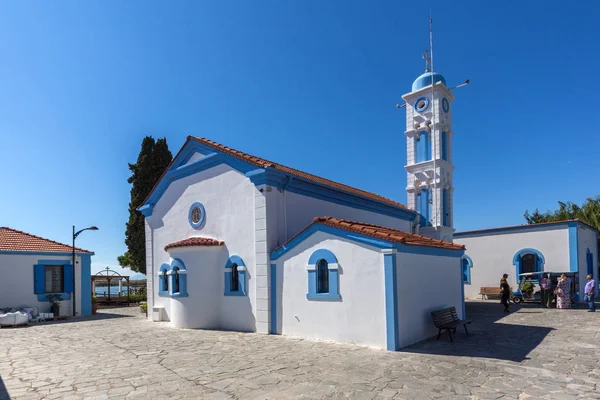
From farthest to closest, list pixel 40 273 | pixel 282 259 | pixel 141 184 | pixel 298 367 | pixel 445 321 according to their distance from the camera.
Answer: pixel 141 184
pixel 40 273
pixel 282 259
pixel 445 321
pixel 298 367

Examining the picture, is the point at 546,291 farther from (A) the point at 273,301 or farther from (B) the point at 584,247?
(A) the point at 273,301

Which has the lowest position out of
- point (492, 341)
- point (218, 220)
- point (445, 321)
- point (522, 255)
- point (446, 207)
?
point (492, 341)

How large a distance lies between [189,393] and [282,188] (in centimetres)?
713

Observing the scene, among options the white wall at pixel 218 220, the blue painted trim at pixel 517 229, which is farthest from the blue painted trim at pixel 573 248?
the white wall at pixel 218 220

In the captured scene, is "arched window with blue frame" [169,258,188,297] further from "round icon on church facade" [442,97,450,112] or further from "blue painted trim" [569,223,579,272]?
"blue painted trim" [569,223,579,272]

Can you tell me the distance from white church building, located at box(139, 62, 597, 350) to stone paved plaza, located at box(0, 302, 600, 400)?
0.74m

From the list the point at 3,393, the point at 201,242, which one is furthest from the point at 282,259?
the point at 3,393

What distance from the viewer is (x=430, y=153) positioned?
69.4ft

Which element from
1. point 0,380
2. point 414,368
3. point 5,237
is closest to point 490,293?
point 414,368

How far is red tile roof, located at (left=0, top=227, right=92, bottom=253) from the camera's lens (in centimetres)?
1748

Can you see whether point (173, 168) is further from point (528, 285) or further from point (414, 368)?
point (528, 285)

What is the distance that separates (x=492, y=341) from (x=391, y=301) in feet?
9.84

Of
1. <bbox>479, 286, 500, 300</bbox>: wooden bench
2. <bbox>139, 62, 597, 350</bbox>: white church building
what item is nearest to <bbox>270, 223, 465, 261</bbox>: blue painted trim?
<bbox>139, 62, 597, 350</bbox>: white church building

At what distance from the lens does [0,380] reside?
7.35 meters
